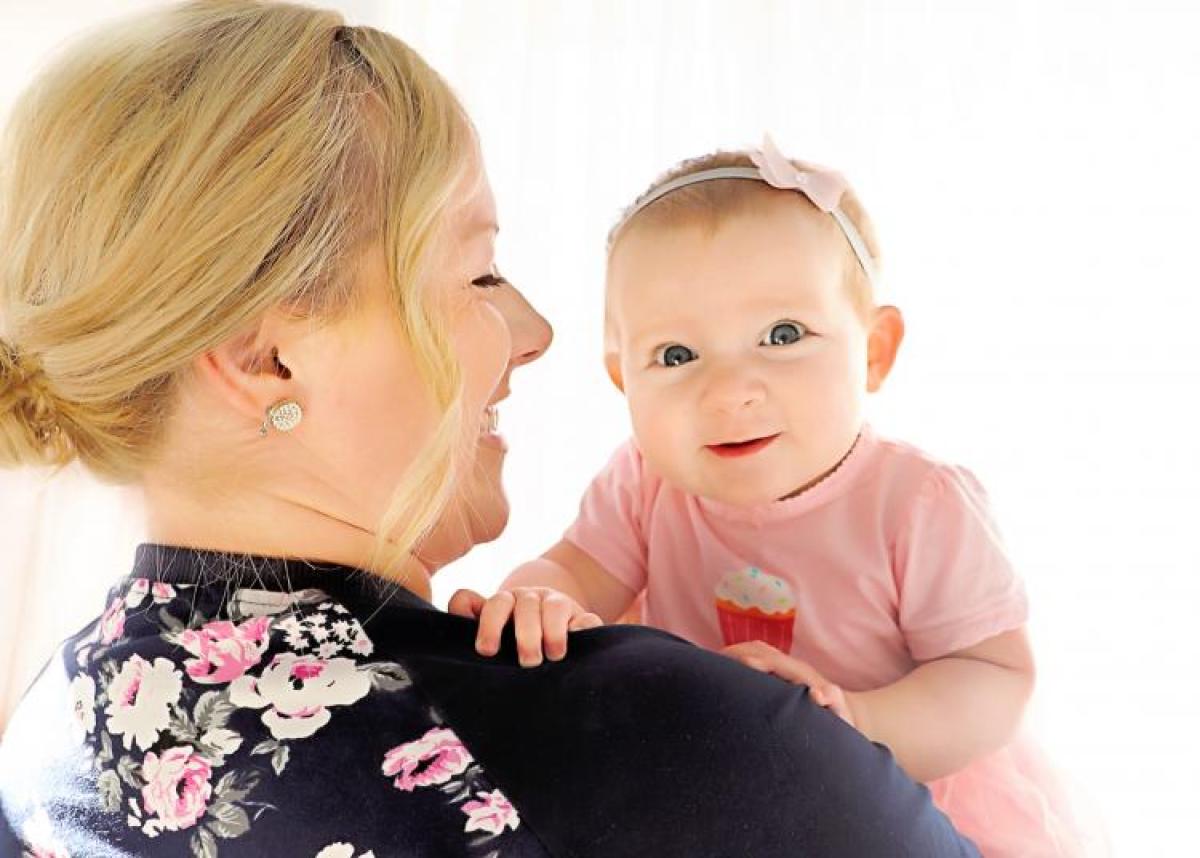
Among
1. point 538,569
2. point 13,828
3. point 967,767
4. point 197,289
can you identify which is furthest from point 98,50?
point 967,767

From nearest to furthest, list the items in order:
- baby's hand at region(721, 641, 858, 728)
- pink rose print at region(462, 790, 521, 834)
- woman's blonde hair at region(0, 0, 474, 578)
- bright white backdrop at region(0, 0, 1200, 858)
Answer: pink rose print at region(462, 790, 521, 834)
woman's blonde hair at region(0, 0, 474, 578)
baby's hand at region(721, 641, 858, 728)
bright white backdrop at region(0, 0, 1200, 858)

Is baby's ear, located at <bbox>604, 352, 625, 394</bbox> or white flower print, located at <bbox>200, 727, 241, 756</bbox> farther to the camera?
baby's ear, located at <bbox>604, 352, 625, 394</bbox>

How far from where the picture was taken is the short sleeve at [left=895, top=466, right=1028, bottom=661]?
1463 mm

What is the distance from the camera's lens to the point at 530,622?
39.4 inches

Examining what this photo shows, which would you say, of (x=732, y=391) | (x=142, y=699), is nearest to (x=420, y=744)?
(x=142, y=699)

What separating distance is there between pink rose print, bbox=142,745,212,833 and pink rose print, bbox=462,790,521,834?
205mm

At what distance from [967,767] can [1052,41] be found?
3.99 ft

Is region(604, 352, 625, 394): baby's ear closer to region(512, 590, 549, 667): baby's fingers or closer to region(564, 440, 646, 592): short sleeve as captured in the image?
region(564, 440, 646, 592): short sleeve

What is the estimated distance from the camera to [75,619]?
8.39ft

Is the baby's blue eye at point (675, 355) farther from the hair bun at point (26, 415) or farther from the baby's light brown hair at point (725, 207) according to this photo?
the hair bun at point (26, 415)

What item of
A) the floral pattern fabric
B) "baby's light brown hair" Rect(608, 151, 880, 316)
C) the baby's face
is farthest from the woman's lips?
the floral pattern fabric

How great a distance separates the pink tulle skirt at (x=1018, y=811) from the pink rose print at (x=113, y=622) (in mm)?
923

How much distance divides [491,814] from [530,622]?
0.16 metres

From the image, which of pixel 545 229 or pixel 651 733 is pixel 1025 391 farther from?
pixel 651 733
